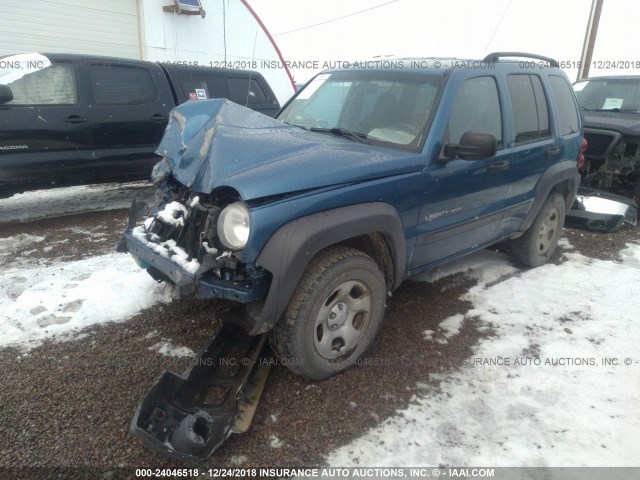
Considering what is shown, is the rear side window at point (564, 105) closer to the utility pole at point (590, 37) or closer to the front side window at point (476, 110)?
the front side window at point (476, 110)

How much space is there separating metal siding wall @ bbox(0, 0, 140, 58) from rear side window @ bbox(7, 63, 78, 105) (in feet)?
22.9

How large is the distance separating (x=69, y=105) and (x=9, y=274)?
2.36 metres

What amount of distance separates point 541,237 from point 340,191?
311 centimetres

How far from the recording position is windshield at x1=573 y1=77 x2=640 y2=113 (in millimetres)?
7250

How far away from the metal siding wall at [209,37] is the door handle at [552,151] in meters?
10.8

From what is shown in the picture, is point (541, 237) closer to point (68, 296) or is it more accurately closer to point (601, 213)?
point (601, 213)

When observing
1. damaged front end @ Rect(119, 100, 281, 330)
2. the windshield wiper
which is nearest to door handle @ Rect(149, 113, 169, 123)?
damaged front end @ Rect(119, 100, 281, 330)

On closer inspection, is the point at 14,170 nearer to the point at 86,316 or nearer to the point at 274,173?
the point at 86,316

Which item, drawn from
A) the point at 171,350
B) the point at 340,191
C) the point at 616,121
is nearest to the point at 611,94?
the point at 616,121

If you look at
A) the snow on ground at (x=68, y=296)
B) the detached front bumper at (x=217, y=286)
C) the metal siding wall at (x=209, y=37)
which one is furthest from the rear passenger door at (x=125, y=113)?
the metal siding wall at (x=209, y=37)

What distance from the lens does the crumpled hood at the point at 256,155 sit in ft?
7.74

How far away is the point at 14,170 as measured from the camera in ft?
16.4

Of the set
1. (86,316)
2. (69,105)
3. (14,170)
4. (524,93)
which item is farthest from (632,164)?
(14,170)

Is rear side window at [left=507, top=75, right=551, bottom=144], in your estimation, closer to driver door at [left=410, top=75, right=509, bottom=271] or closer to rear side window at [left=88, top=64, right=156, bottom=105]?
driver door at [left=410, top=75, right=509, bottom=271]
